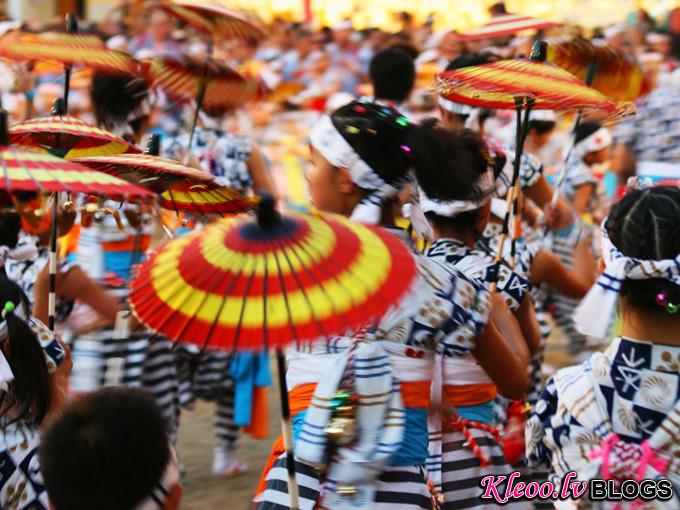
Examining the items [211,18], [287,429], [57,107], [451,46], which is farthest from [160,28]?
[287,429]

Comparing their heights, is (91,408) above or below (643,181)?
below

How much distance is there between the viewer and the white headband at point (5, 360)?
105 inches

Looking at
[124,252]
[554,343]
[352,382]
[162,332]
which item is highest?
[162,332]

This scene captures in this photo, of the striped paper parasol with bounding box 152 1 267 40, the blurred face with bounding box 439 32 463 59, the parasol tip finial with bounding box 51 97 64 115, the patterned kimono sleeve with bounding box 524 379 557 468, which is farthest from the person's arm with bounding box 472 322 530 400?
the blurred face with bounding box 439 32 463 59

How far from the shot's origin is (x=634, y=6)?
1762cm

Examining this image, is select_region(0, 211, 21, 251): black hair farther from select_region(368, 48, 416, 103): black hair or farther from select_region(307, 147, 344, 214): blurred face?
select_region(368, 48, 416, 103): black hair

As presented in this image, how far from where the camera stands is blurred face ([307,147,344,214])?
267 centimetres

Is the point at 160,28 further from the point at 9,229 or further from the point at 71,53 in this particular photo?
the point at 9,229

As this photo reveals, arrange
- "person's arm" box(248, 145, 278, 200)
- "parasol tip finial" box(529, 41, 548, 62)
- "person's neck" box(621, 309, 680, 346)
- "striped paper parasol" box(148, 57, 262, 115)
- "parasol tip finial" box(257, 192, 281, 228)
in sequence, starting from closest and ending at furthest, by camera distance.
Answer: "parasol tip finial" box(257, 192, 281, 228)
"person's neck" box(621, 309, 680, 346)
"parasol tip finial" box(529, 41, 548, 62)
"striped paper parasol" box(148, 57, 262, 115)
"person's arm" box(248, 145, 278, 200)

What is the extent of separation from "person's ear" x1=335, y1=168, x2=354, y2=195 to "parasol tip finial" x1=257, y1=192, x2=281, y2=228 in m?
0.57

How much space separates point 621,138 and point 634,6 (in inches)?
476

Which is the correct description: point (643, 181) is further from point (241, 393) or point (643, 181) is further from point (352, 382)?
point (241, 393)

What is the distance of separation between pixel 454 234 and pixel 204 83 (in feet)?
7.81

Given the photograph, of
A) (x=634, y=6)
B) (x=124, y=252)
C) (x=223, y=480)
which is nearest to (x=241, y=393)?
(x=223, y=480)
